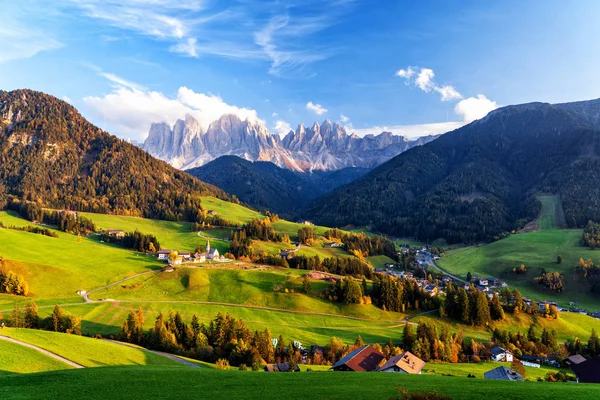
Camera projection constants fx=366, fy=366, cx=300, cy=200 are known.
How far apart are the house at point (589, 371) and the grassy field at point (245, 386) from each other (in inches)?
1538

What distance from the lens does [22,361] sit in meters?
40.2

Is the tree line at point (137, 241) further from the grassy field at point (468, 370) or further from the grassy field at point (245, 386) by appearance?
the grassy field at point (245, 386)

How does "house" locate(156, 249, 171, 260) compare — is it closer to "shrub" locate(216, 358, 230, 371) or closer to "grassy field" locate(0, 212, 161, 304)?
"grassy field" locate(0, 212, 161, 304)

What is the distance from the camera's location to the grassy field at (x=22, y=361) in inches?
1500

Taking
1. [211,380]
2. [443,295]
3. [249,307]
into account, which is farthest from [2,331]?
[443,295]

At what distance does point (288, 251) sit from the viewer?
176m

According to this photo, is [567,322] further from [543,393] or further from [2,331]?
[2,331]

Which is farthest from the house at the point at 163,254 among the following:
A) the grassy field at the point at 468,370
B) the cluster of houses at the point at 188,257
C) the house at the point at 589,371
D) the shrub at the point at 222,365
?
the house at the point at 589,371

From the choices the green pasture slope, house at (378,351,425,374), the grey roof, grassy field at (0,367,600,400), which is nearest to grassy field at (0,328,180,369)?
grassy field at (0,367,600,400)

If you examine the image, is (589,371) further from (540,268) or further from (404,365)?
(540,268)

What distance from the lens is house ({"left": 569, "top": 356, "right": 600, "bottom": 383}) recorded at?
60.2m

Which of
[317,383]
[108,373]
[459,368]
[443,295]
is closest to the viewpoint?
[317,383]

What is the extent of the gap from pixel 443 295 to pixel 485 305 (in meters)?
23.1

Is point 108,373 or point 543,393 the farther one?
point 108,373
